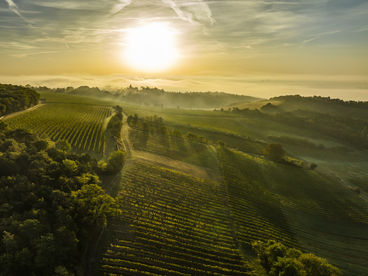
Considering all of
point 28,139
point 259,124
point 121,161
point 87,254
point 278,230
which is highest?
point 259,124

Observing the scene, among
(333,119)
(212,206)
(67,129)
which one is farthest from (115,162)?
(333,119)

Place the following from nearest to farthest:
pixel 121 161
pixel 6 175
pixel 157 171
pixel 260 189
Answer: pixel 6 175
pixel 121 161
pixel 157 171
pixel 260 189

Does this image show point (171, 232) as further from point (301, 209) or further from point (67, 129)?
point (67, 129)

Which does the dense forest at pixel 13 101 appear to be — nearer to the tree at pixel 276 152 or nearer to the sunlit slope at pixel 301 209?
the sunlit slope at pixel 301 209

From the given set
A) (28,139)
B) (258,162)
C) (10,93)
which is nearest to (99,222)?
(28,139)

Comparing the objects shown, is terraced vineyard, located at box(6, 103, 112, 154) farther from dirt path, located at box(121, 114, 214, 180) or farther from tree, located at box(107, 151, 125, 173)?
tree, located at box(107, 151, 125, 173)

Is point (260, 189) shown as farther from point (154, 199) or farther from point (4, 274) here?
point (4, 274)
